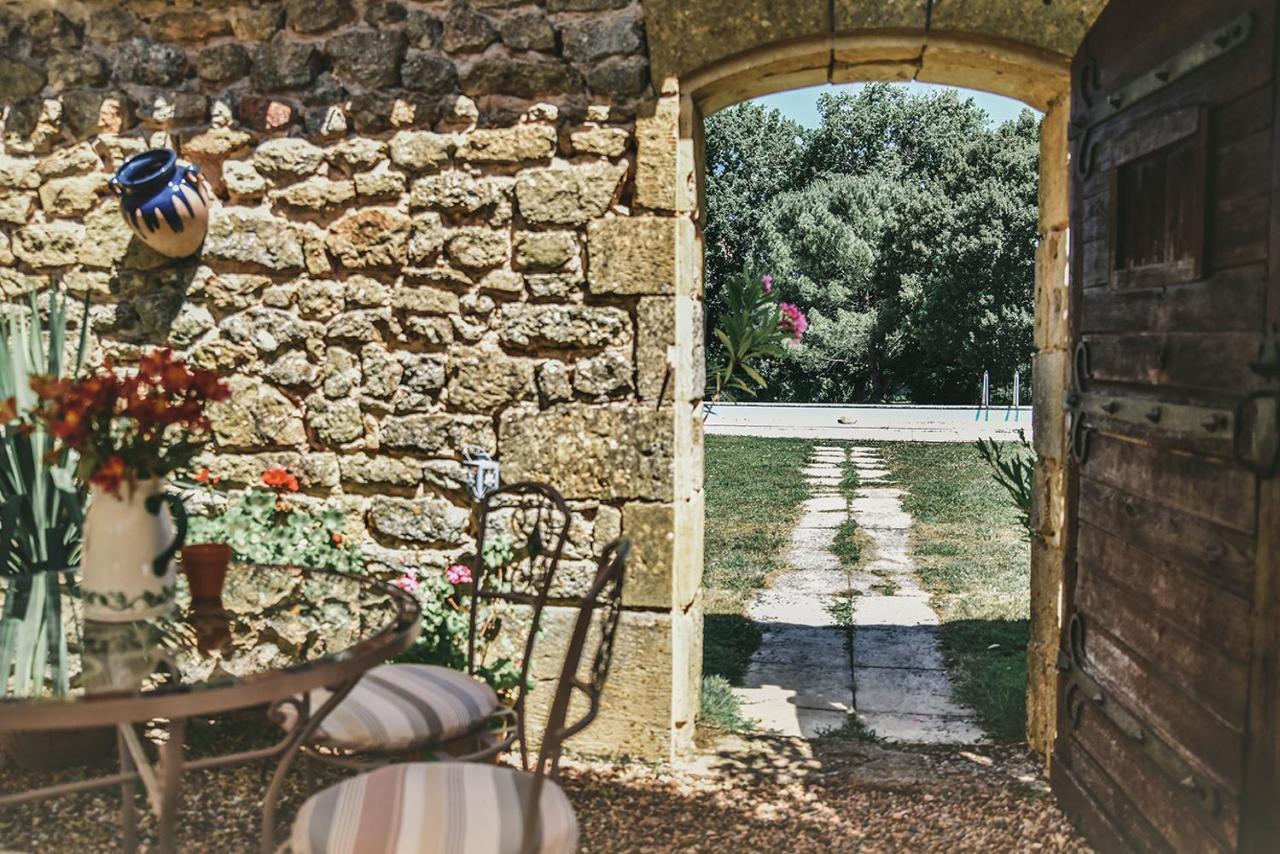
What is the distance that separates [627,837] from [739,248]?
21.2m

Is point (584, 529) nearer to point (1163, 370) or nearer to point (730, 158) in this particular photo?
point (1163, 370)

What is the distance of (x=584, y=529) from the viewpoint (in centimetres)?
332

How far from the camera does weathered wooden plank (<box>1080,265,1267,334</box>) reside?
6.73 feet

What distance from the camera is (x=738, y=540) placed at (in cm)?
686

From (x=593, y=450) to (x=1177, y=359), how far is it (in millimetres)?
1622

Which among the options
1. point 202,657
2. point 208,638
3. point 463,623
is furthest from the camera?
point 463,623

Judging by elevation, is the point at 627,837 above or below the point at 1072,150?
below

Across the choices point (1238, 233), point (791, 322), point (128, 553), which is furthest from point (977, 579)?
point (128, 553)

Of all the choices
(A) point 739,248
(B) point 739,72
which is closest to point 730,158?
(A) point 739,248

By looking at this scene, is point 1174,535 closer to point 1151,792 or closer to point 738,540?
point 1151,792

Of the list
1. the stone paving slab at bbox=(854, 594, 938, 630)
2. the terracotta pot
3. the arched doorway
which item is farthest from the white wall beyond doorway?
the terracotta pot

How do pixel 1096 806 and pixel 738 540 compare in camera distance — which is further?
pixel 738 540

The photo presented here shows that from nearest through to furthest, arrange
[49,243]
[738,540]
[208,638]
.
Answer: [208,638], [49,243], [738,540]

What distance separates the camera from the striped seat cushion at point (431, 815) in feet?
5.89
